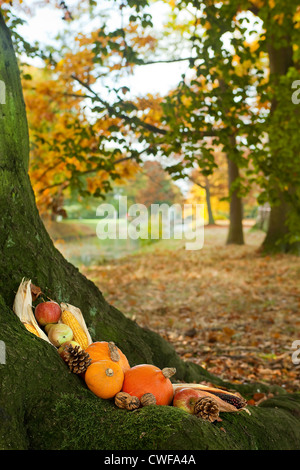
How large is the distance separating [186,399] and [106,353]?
0.54 meters

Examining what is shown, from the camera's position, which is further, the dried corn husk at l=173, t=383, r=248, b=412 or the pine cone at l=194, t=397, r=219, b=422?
the dried corn husk at l=173, t=383, r=248, b=412

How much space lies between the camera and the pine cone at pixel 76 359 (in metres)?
2.25

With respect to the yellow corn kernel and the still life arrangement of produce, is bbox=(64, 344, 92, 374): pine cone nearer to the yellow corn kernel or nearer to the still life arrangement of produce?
the still life arrangement of produce

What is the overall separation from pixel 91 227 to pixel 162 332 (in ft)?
82.9

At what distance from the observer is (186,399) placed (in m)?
2.32

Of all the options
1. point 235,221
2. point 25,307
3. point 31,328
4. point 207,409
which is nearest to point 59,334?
point 31,328

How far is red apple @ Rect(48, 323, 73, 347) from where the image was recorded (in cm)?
242

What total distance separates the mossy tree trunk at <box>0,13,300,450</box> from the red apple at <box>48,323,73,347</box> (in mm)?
171

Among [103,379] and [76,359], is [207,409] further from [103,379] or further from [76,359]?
[76,359]

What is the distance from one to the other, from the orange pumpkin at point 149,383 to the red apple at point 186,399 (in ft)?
0.17

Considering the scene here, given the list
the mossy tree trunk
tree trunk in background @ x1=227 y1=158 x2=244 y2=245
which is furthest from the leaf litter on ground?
tree trunk in background @ x1=227 y1=158 x2=244 y2=245

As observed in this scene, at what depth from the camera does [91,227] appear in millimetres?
32031

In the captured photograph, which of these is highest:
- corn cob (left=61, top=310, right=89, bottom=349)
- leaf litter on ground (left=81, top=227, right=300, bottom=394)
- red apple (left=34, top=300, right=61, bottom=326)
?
red apple (left=34, top=300, right=61, bottom=326)
